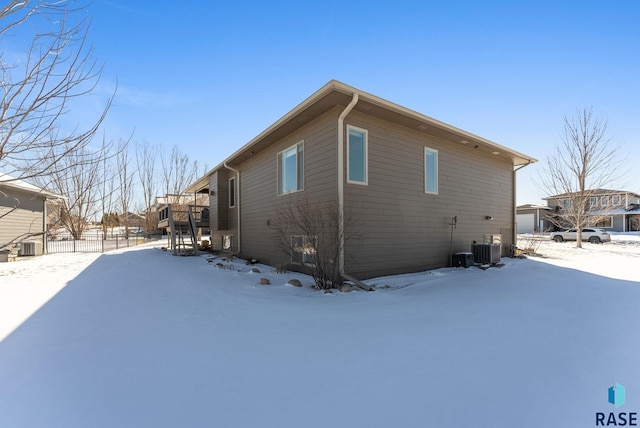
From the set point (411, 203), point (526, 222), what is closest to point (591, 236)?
point (526, 222)

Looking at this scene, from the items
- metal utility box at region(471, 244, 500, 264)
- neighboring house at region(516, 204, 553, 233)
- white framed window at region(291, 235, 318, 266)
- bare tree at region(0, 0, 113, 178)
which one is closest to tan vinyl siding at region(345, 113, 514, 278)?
metal utility box at region(471, 244, 500, 264)

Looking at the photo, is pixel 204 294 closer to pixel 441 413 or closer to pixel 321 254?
pixel 321 254

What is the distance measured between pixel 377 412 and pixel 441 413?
0.46 meters

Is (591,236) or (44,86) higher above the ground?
(44,86)

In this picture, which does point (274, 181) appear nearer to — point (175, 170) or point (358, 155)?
point (358, 155)

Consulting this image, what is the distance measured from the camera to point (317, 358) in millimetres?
3057

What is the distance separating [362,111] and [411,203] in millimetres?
2962

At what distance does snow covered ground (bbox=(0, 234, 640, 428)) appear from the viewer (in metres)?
2.20

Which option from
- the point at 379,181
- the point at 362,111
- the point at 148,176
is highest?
the point at 148,176

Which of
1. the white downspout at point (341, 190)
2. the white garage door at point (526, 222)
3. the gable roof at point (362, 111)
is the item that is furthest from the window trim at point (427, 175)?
the white garage door at point (526, 222)

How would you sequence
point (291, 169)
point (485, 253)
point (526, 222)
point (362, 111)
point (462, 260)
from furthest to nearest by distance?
point (526, 222), point (485, 253), point (462, 260), point (291, 169), point (362, 111)

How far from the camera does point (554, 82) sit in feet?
30.8

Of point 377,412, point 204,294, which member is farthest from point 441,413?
point 204,294

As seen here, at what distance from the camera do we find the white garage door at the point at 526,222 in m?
34.1
